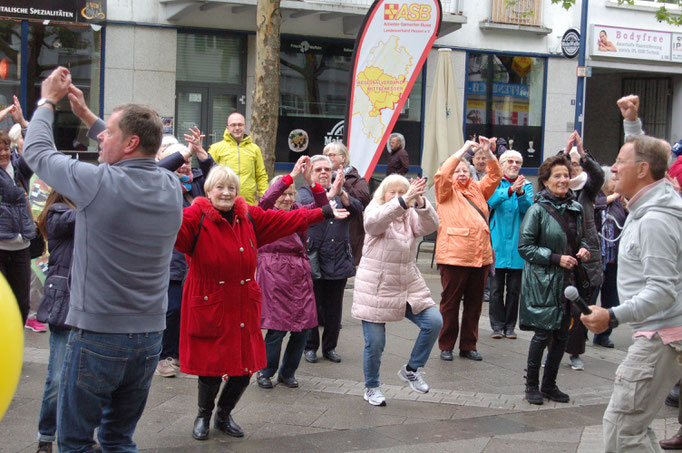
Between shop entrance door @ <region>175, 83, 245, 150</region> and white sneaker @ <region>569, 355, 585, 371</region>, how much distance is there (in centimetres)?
1100

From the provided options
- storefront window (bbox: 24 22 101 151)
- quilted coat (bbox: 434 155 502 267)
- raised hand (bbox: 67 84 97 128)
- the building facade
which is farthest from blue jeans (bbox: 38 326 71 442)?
storefront window (bbox: 24 22 101 151)

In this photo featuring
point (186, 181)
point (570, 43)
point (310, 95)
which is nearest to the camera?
point (186, 181)

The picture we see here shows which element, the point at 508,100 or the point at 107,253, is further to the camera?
the point at 508,100

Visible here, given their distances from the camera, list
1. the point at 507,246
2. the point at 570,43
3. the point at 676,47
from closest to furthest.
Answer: the point at 507,246 → the point at 570,43 → the point at 676,47

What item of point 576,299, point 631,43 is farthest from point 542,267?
point 631,43

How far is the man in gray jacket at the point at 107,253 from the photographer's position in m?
3.82

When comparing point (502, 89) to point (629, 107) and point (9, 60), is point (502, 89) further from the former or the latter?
point (629, 107)

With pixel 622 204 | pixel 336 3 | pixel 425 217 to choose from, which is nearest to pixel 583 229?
pixel 425 217

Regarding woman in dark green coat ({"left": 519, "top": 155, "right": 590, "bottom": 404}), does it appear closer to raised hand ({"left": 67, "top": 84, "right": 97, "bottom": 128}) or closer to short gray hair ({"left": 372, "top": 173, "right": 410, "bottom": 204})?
short gray hair ({"left": 372, "top": 173, "right": 410, "bottom": 204})

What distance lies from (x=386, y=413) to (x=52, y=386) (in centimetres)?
251

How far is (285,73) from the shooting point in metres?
18.2

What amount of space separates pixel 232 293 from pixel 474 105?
15785 mm

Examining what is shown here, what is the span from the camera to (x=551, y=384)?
22.7ft

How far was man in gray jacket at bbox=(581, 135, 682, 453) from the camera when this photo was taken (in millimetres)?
4094
